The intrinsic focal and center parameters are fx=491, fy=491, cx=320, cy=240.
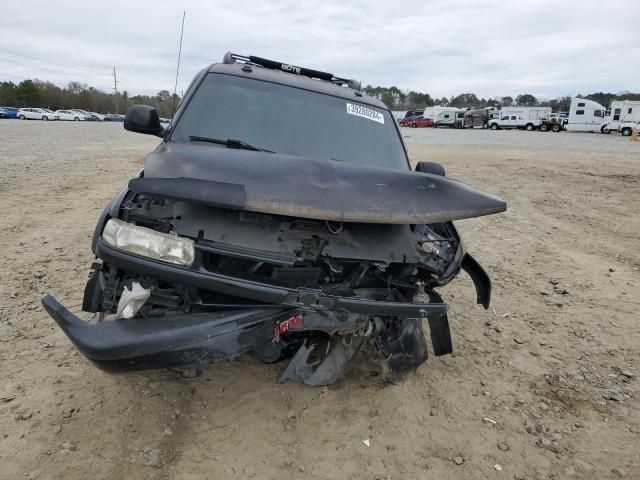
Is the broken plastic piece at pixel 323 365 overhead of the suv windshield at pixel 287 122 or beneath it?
beneath

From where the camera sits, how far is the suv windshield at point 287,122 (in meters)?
3.59

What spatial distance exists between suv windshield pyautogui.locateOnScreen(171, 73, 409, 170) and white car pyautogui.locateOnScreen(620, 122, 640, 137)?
43.8 meters

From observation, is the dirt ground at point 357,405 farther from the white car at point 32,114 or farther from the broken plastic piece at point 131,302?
the white car at point 32,114

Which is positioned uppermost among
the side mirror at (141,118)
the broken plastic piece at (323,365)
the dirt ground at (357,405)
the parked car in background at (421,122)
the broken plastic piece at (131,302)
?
the parked car in background at (421,122)

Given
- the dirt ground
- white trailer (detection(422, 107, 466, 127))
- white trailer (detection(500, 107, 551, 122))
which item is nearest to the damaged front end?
the dirt ground

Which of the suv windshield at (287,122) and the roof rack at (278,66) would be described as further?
the roof rack at (278,66)

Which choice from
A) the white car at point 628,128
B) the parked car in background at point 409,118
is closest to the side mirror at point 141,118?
the white car at point 628,128

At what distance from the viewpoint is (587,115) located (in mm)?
47094

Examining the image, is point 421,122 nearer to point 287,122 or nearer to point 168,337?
point 287,122

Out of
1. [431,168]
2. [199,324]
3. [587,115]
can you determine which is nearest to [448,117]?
[587,115]

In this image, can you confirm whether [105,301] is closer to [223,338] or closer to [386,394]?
[223,338]

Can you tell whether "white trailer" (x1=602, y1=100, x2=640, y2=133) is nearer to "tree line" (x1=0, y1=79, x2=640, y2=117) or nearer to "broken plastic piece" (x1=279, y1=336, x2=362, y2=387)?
"tree line" (x1=0, y1=79, x2=640, y2=117)

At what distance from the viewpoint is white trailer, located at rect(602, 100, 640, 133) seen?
41963 millimetres

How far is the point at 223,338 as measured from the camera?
2.39 metres
